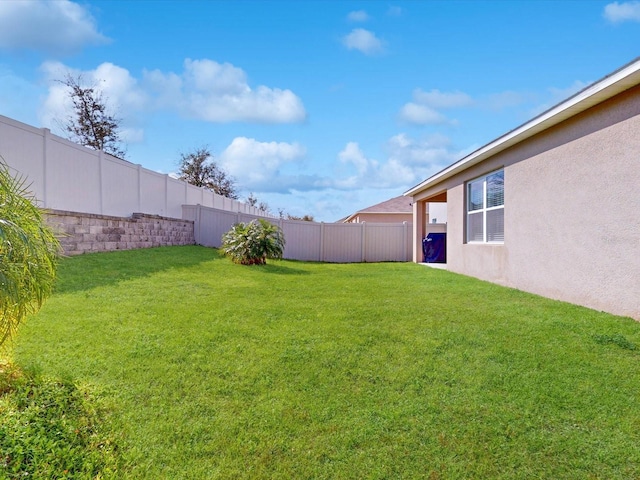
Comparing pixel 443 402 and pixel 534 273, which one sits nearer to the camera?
pixel 443 402

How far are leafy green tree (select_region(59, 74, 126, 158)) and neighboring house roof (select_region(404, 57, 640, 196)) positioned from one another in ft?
63.3

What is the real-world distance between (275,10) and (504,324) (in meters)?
8.95

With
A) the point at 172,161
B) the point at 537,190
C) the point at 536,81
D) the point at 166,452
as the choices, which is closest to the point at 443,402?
the point at 166,452

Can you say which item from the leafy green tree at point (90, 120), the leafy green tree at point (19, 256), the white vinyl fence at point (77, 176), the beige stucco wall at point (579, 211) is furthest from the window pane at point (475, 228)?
the leafy green tree at point (90, 120)

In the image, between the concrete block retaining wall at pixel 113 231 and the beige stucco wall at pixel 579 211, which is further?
the concrete block retaining wall at pixel 113 231

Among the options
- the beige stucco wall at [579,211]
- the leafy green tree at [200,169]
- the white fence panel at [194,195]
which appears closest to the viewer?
the beige stucco wall at [579,211]

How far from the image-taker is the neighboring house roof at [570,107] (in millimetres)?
4616

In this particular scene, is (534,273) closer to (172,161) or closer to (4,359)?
(4,359)

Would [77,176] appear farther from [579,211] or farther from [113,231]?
[579,211]

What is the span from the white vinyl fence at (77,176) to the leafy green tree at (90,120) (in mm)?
9388

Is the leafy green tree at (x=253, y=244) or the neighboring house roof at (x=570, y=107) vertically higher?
the neighboring house roof at (x=570, y=107)

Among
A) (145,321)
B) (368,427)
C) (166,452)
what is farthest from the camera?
(145,321)

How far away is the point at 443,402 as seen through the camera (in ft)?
10.0

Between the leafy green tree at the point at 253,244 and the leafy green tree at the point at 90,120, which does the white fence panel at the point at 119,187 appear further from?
the leafy green tree at the point at 90,120
